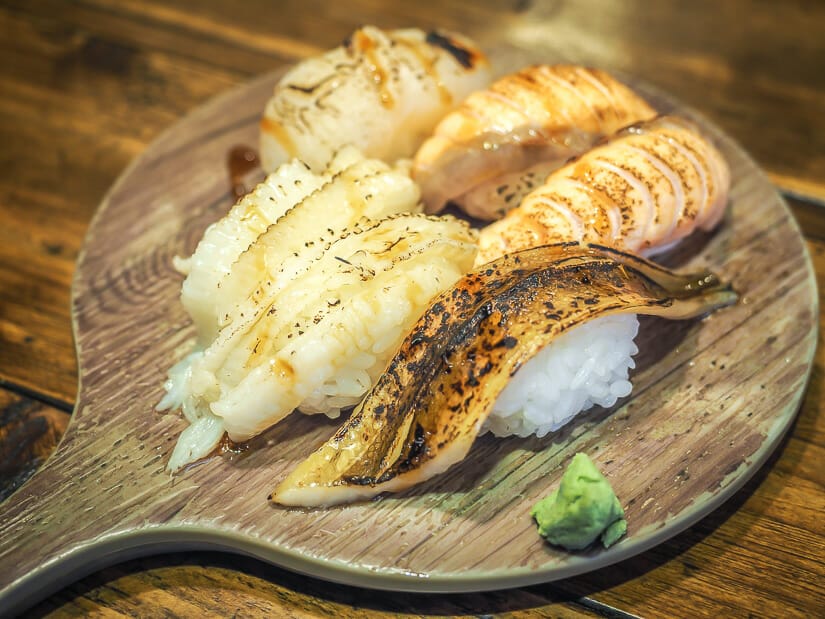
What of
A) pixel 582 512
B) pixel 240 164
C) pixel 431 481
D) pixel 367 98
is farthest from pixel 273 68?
pixel 582 512

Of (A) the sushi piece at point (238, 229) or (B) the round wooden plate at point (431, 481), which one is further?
(A) the sushi piece at point (238, 229)

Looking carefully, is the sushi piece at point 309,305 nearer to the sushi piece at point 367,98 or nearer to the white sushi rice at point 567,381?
the white sushi rice at point 567,381

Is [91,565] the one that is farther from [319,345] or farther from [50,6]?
[50,6]

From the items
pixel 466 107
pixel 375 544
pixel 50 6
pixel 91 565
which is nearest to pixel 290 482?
pixel 375 544

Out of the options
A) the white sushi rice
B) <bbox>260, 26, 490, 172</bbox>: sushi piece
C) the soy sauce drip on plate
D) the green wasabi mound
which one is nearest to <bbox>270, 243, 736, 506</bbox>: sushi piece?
the white sushi rice

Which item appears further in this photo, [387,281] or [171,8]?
[171,8]

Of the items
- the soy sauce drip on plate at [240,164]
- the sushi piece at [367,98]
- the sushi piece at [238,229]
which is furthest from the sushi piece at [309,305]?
the soy sauce drip on plate at [240,164]
